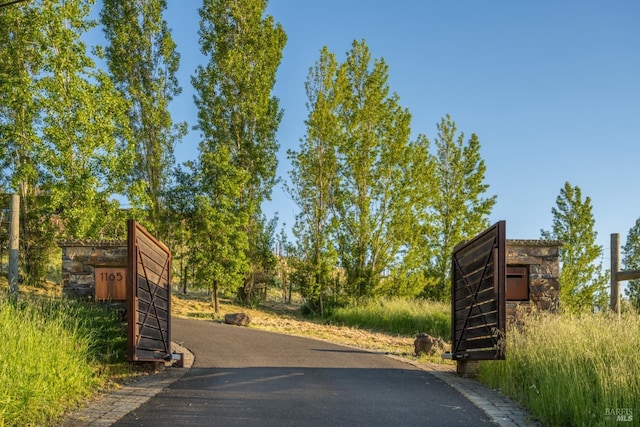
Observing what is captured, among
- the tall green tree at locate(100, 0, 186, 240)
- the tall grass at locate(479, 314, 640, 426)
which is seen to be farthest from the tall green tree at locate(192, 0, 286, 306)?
the tall grass at locate(479, 314, 640, 426)

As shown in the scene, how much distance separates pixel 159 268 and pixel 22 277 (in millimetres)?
14764

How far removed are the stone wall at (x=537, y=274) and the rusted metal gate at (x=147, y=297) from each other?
256 inches

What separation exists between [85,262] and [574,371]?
8.79m

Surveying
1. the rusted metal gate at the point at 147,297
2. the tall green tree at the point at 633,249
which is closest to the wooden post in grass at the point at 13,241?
the rusted metal gate at the point at 147,297

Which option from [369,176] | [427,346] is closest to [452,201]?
[369,176]

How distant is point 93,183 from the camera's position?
18.1 metres

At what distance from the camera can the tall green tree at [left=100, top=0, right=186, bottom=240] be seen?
25.1 metres

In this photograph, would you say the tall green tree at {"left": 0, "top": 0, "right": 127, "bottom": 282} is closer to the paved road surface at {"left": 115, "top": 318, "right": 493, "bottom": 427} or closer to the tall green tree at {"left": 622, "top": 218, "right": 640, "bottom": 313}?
the paved road surface at {"left": 115, "top": 318, "right": 493, "bottom": 427}

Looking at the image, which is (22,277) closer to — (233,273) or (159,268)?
(233,273)

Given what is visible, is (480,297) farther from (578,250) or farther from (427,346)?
(578,250)

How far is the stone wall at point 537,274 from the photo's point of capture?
456 inches

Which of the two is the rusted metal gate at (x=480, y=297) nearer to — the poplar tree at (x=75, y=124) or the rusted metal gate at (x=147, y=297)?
the rusted metal gate at (x=147, y=297)

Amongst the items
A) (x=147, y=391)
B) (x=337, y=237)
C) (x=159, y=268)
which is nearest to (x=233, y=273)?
(x=337, y=237)

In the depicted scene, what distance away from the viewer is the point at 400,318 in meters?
18.9
